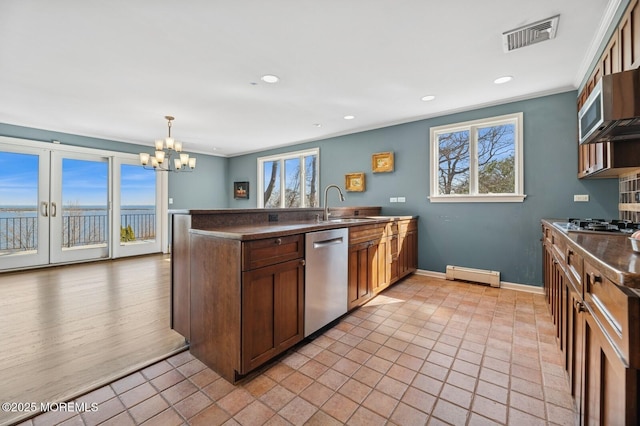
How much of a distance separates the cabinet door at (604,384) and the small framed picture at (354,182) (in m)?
4.04

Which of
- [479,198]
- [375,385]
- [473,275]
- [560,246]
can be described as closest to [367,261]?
[375,385]

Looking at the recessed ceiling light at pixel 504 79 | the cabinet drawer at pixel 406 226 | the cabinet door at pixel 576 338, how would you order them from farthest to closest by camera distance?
the cabinet drawer at pixel 406 226 < the recessed ceiling light at pixel 504 79 < the cabinet door at pixel 576 338

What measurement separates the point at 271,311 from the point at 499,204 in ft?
11.2

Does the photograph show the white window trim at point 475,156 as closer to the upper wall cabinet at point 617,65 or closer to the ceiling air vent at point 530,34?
the upper wall cabinet at point 617,65

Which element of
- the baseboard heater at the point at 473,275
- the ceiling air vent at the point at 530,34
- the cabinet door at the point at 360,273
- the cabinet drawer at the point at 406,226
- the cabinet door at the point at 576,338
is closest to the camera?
the cabinet door at the point at 576,338

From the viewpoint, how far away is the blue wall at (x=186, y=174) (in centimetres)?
481

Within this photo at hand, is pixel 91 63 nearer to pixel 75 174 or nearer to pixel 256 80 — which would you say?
pixel 256 80

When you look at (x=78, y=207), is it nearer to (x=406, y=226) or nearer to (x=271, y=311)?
(x=271, y=311)

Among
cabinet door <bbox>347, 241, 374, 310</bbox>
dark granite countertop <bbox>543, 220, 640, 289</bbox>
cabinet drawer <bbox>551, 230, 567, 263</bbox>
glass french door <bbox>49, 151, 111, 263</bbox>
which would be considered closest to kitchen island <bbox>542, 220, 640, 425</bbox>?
dark granite countertop <bbox>543, 220, 640, 289</bbox>

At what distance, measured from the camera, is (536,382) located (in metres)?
1.74

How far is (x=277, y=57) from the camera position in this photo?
2.67 m

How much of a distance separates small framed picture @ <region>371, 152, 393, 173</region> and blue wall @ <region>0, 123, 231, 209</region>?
4.59m

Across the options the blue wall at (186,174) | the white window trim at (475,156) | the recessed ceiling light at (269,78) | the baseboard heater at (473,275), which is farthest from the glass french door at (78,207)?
the baseboard heater at (473,275)

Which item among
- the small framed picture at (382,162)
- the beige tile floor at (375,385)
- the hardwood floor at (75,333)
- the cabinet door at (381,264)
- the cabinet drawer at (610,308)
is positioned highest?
the small framed picture at (382,162)
